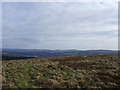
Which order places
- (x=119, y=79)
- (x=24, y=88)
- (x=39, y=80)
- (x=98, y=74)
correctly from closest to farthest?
1. (x=24, y=88)
2. (x=39, y=80)
3. (x=119, y=79)
4. (x=98, y=74)

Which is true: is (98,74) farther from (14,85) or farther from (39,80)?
(14,85)

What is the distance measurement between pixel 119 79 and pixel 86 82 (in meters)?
5.63

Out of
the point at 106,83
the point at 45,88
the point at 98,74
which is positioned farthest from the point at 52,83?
→ the point at 98,74

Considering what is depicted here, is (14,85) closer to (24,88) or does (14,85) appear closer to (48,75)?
(24,88)

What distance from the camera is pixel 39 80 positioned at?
19125 millimetres

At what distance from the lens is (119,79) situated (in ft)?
69.6

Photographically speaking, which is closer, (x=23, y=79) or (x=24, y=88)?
(x=24, y=88)

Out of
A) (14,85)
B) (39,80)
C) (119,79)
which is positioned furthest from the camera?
(119,79)

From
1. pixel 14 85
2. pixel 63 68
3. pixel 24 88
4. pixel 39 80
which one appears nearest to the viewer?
pixel 24 88

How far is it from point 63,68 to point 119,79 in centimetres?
1020

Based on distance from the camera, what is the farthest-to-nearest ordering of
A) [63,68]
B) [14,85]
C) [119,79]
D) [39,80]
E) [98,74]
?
[63,68]
[98,74]
[119,79]
[39,80]
[14,85]

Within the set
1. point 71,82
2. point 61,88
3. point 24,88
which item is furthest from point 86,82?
point 24,88

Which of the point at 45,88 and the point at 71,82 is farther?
the point at 71,82

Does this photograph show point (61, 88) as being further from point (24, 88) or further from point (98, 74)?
point (98, 74)
